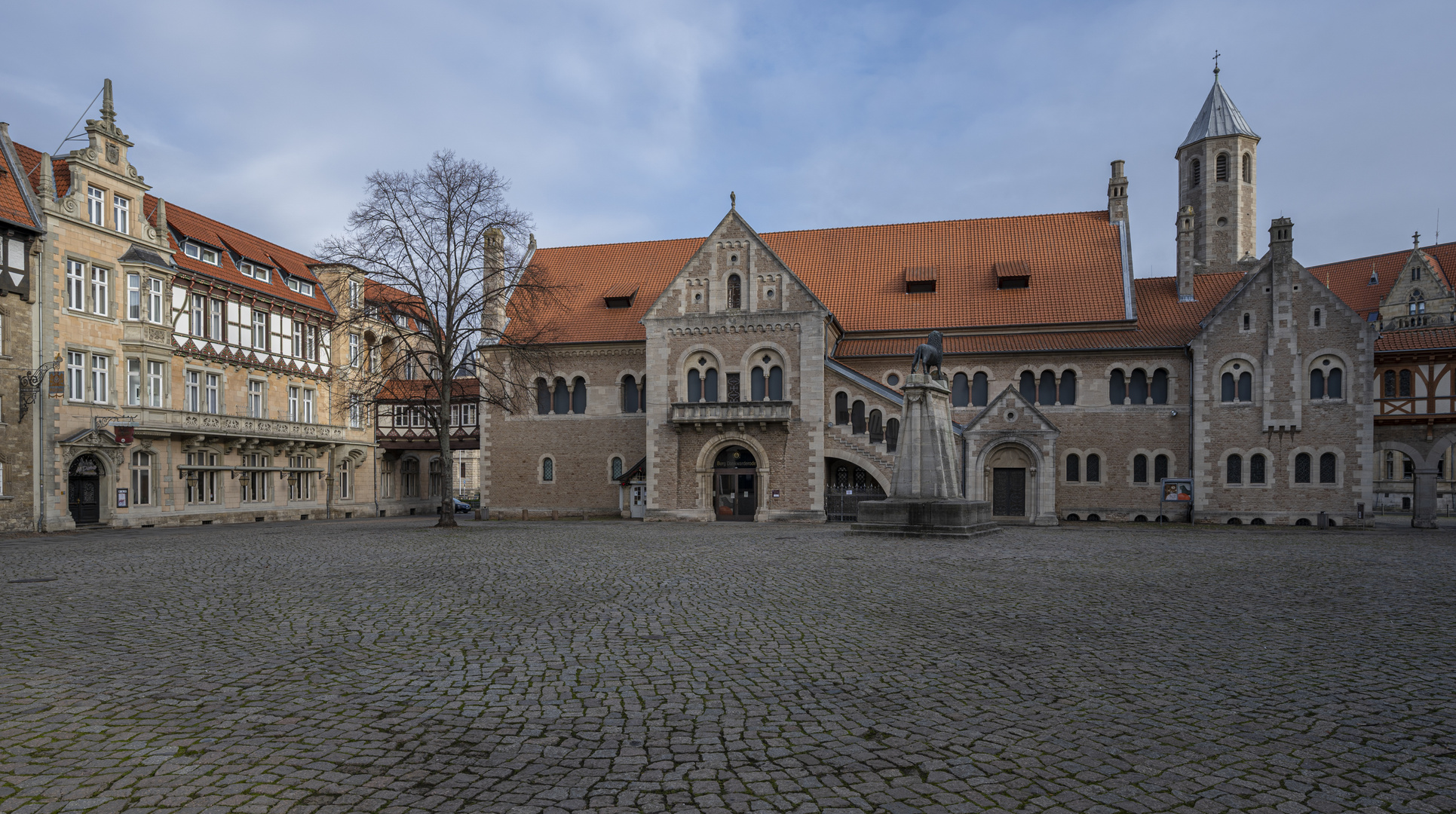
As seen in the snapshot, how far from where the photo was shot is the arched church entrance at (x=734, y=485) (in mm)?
33906

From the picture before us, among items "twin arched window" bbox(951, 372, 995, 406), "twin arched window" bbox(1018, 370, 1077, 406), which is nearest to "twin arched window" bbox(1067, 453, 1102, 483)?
"twin arched window" bbox(1018, 370, 1077, 406)

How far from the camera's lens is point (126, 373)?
98.2 ft

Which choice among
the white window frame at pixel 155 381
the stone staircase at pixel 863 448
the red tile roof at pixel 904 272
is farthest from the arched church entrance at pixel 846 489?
the white window frame at pixel 155 381

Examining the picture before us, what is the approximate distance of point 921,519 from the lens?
69.5 feet

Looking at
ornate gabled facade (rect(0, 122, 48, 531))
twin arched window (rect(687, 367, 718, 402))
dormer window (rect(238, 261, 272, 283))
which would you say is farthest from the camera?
dormer window (rect(238, 261, 272, 283))

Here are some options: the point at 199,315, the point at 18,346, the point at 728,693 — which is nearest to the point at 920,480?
the point at 728,693

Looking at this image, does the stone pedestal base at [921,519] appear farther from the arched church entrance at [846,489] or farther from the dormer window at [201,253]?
the dormer window at [201,253]

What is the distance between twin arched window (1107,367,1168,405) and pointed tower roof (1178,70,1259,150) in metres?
23.8

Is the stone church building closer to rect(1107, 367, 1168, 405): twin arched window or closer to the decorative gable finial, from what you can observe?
rect(1107, 367, 1168, 405): twin arched window

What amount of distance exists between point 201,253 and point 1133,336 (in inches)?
1480

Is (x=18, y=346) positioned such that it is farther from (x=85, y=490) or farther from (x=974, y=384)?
(x=974, y=384)

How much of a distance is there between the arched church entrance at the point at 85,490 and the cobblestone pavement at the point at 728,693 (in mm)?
19354

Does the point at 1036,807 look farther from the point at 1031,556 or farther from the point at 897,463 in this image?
the point at 897,463

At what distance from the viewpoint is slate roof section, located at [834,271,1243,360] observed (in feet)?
112
